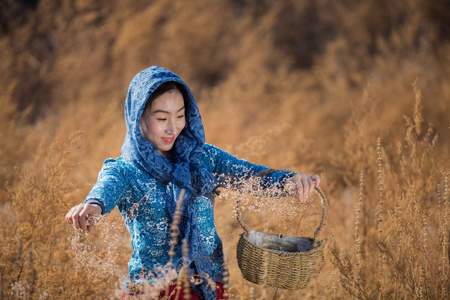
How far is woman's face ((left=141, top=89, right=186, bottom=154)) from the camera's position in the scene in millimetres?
2188

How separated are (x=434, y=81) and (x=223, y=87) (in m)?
2.61

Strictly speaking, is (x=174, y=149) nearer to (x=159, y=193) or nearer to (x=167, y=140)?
(x=167, y=140)

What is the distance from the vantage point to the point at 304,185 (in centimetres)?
210

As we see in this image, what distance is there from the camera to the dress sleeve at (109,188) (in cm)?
179

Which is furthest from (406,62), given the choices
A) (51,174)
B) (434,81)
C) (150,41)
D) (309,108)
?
(51,174)

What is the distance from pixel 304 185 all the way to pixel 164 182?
545mm

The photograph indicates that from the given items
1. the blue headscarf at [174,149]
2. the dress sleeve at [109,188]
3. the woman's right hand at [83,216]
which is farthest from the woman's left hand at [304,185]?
the woman's right hand at [83,216]

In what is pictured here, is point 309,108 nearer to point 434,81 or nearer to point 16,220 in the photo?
point 434,81

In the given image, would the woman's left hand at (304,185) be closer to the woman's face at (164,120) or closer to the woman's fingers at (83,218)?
the woman's face at (164,120)

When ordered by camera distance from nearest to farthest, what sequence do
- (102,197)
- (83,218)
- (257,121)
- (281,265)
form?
(83,218) < (102,197) < (281,265) < (257,121)

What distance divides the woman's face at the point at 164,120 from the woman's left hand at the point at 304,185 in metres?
0.52

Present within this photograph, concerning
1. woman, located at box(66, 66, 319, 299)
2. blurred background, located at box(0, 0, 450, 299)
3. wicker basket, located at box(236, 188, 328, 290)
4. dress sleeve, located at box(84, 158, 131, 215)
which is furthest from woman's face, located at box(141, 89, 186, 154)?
wicker basket, located at box(236, 188, 328, 290)

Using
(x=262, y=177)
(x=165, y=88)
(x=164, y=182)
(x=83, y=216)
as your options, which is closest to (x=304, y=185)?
(x=262, y=177)

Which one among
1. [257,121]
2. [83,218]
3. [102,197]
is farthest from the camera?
[257,121]
